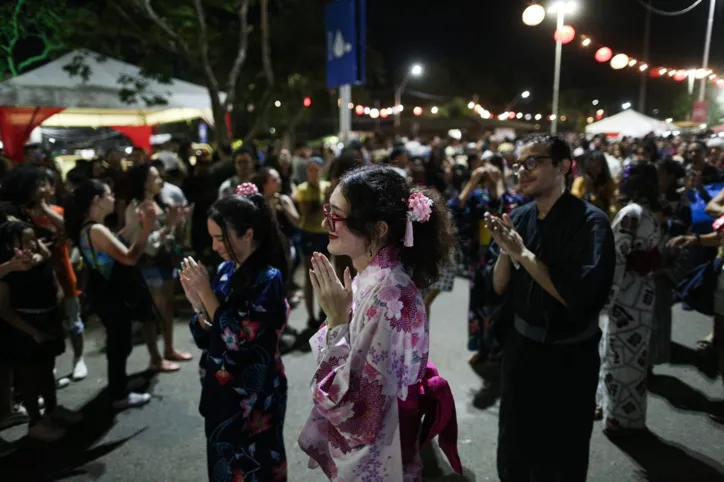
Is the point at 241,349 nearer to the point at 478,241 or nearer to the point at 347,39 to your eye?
the point at 478,241

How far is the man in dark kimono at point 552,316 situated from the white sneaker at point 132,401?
2869 millimetres

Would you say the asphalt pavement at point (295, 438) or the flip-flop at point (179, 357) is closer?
the asphalt pavement at point (295, 438)

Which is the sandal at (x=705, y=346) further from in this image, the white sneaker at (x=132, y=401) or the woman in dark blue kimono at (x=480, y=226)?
the white sneaker at (x=132, y=401)

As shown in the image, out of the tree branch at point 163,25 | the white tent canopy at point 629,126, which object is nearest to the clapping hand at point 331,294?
the tree branch at point 163,25

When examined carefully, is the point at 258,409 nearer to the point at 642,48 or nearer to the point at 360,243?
the point at 360,243

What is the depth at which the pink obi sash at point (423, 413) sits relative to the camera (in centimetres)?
182

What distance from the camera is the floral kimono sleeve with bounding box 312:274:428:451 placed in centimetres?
166

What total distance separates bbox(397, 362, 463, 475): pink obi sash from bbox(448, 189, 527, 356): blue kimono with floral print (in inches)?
113

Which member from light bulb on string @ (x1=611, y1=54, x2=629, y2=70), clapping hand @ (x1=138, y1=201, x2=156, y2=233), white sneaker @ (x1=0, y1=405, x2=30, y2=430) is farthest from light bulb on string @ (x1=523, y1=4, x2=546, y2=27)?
Result: white sneaker @ (x1=0, y1=405, x2=30, y2=430)

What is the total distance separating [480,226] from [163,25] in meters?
6.98

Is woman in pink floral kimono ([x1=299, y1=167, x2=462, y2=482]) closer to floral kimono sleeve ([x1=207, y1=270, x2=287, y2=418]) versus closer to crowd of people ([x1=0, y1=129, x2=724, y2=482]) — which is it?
crowd of people ([x1=0, y1=129, x2=724, y2=482])

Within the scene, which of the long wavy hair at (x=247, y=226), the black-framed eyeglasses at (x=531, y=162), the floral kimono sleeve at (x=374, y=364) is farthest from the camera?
the black-framed eyeglasses at (x=531, y=162)

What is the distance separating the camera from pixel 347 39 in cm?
956

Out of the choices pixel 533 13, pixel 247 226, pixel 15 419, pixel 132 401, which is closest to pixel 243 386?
pixel 247 226
